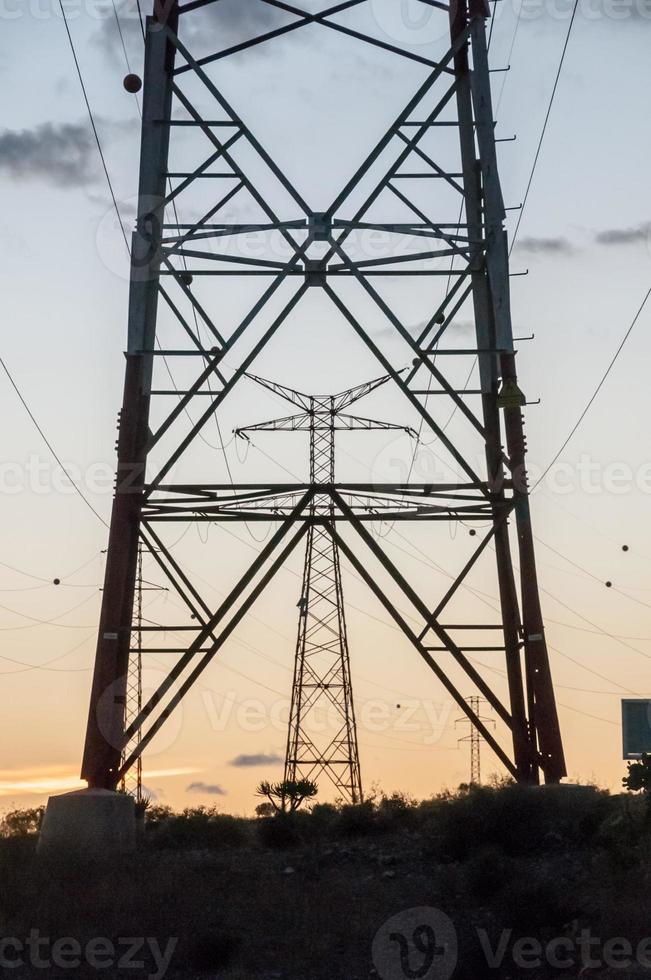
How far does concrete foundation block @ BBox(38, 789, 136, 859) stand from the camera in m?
25.0

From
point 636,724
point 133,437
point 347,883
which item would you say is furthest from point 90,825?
point 636,724

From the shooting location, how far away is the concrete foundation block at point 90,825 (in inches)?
985

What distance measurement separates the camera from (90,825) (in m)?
25.2

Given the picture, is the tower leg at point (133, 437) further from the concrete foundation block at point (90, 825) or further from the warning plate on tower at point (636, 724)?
the warning plate on tower at point (636, 724)

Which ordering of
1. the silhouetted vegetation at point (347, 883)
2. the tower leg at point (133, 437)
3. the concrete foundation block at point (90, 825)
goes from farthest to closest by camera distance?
1. the tower leg at point (133, 437)
2. the concrete foundation block at point (90, 825)
3. the silhouetted vegetation at point (347, 883)

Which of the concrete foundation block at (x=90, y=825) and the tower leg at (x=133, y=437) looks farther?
the tower leg at (x=133, y=437)

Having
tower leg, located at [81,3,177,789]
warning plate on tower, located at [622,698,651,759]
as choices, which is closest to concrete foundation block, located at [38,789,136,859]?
tower leg, located at [81,3,177,789]

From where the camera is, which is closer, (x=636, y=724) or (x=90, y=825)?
(x=90, y=825)

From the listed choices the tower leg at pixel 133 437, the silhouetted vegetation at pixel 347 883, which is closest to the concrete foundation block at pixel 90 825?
the silhouetted vegetation at pixel 347 883

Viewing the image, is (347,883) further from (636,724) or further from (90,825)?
(636,724)

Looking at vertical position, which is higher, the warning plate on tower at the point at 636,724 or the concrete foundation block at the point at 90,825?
the warning plate on tower at the point at 636,724

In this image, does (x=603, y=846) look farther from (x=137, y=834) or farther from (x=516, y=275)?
(x=516, y=275)

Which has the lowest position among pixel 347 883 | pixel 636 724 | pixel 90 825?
pixel 347 883

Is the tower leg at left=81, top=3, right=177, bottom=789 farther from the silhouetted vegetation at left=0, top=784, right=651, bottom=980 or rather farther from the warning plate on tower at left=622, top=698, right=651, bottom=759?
the warning plate on tower at left=622, top=698, right=651, bottom=759
